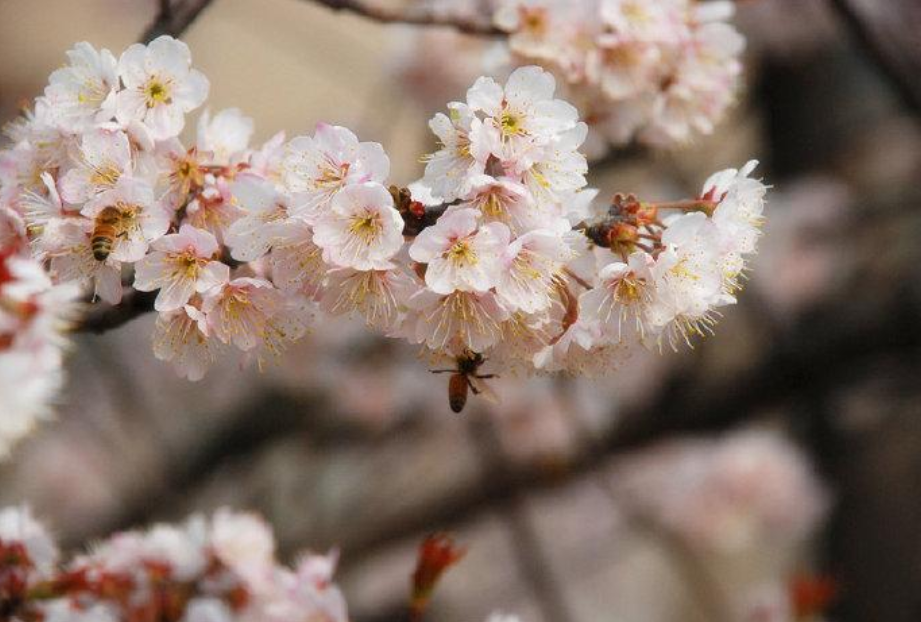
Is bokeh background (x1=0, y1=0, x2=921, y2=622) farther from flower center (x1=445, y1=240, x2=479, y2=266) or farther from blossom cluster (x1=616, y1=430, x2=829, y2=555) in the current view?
flower center (x1=445, y1=240, x2=479, y2=266)

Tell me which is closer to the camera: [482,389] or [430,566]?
[482,389]

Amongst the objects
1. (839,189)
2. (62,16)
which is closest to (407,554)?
(839,189)

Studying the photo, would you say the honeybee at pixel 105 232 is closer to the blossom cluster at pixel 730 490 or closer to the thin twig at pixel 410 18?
the thin twig at pixel 410 18

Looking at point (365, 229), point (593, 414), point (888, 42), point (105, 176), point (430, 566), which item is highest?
point (593, 414)

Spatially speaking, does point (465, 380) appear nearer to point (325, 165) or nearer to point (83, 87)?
point (325, 165)

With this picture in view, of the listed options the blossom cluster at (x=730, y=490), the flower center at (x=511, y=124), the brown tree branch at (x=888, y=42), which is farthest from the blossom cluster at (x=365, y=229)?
the blossom cluster at (x=730, y=490)

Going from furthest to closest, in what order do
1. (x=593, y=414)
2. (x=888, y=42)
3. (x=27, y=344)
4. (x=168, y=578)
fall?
1. (x=593, y=414)
2. (x=888, y=42)
3. (x=168, y=578)
4. (x=27, y=344)

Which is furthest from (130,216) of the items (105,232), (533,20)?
(533,20)
